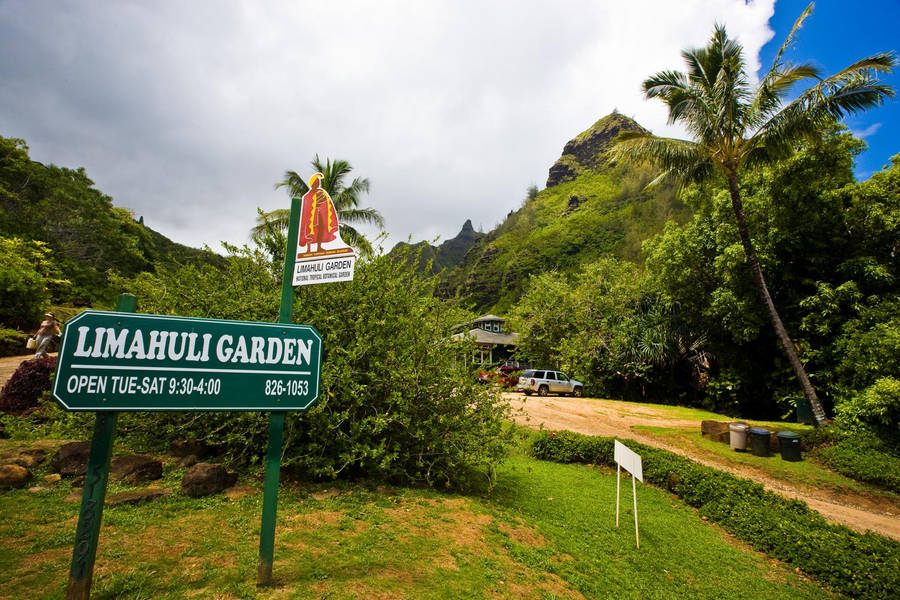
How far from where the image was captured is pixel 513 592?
3578 mm

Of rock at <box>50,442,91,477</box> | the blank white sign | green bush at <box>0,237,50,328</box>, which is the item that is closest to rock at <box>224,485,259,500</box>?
rock at <box>50,442,91,477</box>

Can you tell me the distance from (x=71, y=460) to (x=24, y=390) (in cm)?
412

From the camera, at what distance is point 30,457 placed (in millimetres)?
4965

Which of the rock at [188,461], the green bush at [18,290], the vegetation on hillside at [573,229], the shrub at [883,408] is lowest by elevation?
the rock at [188,461]

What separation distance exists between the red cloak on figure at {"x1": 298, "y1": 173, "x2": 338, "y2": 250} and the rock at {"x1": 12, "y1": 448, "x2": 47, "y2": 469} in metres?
4.80

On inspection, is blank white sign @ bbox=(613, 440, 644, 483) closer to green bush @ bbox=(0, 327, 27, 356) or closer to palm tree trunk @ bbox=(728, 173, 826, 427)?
palm tree trunk @ bbox=(728, 173, 826, 427)

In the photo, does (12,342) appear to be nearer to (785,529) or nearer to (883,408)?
(785,529)

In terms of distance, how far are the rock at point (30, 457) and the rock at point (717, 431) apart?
1494cm

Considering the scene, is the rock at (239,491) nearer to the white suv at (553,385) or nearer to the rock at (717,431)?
the rock at (717,431)

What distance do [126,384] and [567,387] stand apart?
22.2 meters

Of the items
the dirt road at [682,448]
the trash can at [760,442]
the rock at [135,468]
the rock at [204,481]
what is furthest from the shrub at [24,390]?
the trash can at [760,442]

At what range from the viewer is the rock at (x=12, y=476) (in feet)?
14.0

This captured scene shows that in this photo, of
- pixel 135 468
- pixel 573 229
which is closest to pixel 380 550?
pixel 135 468

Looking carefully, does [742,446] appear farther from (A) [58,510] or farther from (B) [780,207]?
(A) [58,510]
